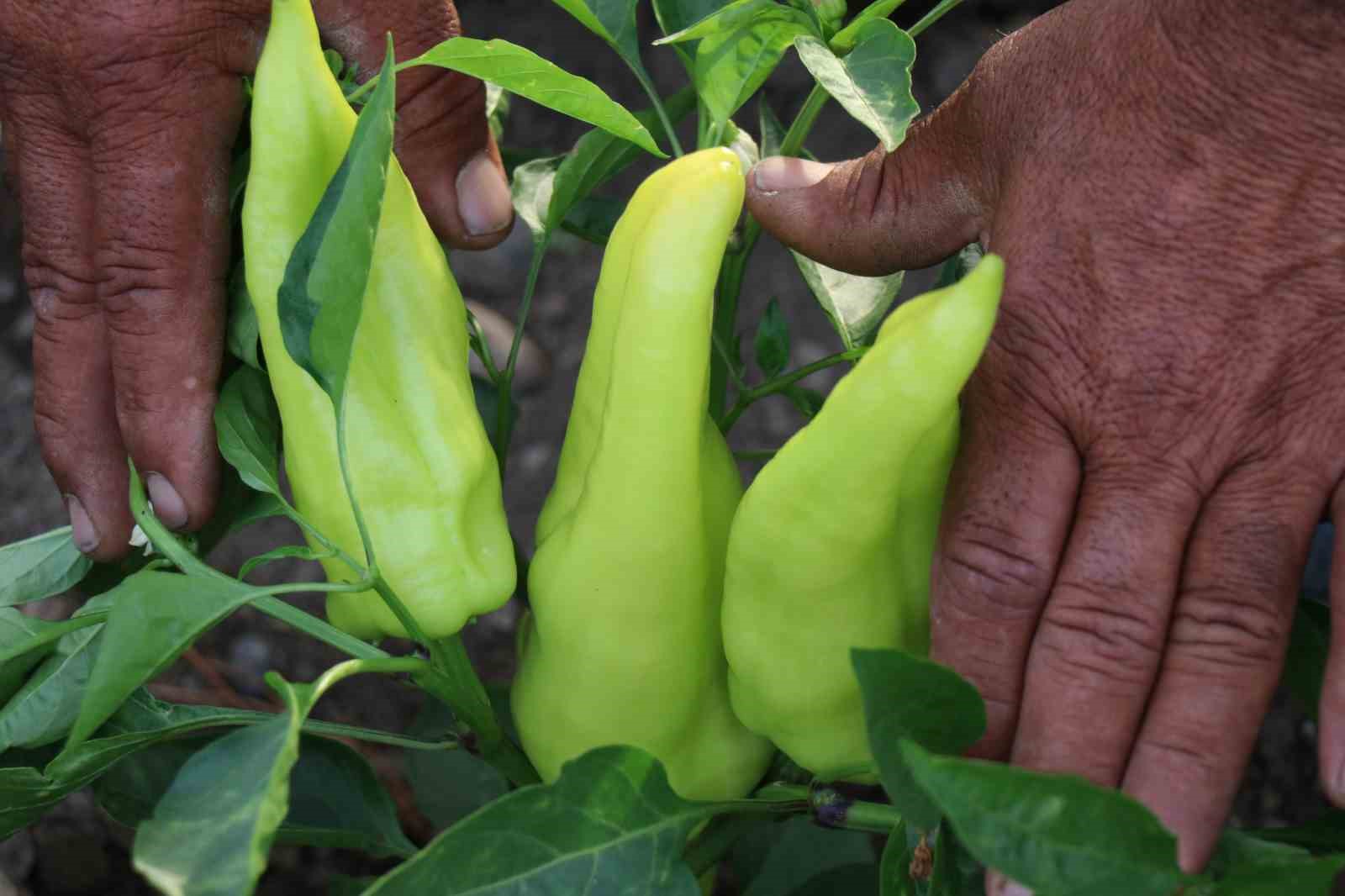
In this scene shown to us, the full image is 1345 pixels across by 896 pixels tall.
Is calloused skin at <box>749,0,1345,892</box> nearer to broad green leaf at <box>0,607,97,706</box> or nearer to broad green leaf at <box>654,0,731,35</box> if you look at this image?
broad green leaf at <box>654,0,731,35</box>

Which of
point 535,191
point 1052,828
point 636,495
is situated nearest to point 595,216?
point 535,191

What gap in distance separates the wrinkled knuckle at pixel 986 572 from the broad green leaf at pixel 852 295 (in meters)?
0.15

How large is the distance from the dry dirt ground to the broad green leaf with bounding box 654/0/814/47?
85 centimetres

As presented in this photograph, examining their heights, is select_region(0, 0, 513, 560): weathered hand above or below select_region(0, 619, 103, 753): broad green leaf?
above

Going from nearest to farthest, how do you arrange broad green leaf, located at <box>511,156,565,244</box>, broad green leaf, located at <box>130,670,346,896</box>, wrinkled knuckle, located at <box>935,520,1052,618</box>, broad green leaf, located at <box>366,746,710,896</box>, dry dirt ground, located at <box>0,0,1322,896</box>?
broad green leaf, located at <box>130,670,346,896</box>
broad green leaf, located at <box>366,746,710,896</box>
wrinkled knuckle, located at <box>935,520,1052,618</box>
broad green leaf, located at <box>511,156,565,244</box>
dry dirt ground, located at <box>0,0,1322,896</box>

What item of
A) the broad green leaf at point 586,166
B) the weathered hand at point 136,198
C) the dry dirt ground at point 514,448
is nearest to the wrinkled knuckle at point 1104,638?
the broad green leaf at point 586,166

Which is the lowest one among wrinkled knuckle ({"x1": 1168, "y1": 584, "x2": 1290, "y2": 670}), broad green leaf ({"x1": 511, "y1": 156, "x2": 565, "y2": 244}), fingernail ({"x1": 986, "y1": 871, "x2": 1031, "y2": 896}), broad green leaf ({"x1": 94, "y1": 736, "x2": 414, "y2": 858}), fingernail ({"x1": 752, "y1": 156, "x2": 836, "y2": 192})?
broad green leaf ({"x1": 94, "y1": 736, "x2": 414, "y2": 858})

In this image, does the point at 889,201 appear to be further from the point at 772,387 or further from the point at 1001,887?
the point at 1001,887

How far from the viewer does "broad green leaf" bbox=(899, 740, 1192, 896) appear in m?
0.48

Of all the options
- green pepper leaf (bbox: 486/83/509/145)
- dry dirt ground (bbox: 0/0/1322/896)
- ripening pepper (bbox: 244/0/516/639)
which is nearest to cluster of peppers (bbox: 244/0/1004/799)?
ripening pepper (bbox: 244/0/516/639)

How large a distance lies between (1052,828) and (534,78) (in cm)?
41

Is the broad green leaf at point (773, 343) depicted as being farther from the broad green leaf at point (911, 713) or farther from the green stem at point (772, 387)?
the broad green leaf at point (911, 713)

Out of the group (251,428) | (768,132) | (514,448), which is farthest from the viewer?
(514,448)

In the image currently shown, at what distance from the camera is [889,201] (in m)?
0.81
